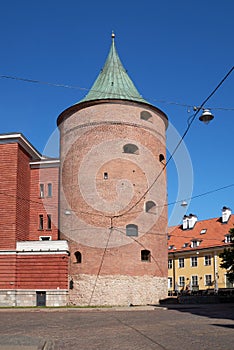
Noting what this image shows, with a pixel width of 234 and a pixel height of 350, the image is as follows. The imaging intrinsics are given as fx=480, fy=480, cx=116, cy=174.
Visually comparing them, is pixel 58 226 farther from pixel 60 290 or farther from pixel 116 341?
pixel 116 341

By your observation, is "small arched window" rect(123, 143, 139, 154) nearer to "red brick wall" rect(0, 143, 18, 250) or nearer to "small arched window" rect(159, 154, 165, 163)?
"small arched window" rect(159, 154, 165, 163)

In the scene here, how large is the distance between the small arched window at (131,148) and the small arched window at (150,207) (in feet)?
12.4

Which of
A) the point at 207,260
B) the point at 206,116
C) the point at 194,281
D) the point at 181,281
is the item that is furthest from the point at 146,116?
the point at 181,281

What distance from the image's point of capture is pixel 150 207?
113 feet

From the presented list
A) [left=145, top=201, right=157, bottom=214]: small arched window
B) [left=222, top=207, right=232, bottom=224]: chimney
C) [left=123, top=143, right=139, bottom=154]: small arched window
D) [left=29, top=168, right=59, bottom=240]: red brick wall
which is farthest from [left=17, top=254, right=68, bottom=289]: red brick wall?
[left=222, top=207, right=232, bottom=224]: chimney

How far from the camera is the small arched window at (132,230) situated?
33.1m

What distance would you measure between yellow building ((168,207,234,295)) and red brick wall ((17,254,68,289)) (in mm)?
21031

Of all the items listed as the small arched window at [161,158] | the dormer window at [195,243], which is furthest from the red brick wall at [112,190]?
the dormer window at [195,243]

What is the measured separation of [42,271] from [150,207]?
882 cm

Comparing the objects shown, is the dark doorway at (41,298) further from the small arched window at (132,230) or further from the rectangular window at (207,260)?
the rectangular window at (207,260)

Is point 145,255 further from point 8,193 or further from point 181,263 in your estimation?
point 181,263

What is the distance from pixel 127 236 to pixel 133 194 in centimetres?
294

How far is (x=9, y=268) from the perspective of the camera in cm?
3159

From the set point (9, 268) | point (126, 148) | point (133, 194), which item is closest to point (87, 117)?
point (126, 148)
